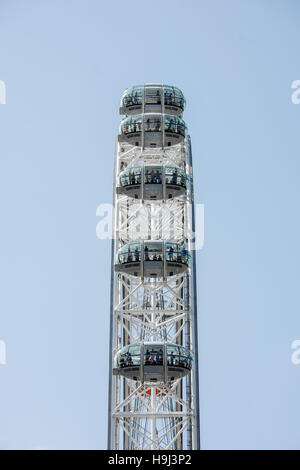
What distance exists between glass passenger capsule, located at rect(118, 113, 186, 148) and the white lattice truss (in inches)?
29.1

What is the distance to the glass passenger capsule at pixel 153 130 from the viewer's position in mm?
60312

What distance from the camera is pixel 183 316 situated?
54.8 m

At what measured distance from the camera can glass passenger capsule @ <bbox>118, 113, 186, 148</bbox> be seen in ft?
198

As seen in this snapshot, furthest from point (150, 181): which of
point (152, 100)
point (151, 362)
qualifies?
point (151, 362)

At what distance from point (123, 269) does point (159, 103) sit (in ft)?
41.6

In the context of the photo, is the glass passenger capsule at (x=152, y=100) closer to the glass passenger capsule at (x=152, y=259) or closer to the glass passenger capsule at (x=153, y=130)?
the glass passenger capsule at (x=153, y=130)

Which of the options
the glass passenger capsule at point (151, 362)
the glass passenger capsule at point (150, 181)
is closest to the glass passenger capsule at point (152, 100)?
the glass passenger capsule at point (150, 181)

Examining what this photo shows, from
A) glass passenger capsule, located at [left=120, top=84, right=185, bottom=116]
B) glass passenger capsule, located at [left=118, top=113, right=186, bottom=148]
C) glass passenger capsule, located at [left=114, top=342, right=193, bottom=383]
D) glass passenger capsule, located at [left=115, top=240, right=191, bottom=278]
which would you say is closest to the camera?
glass passenger capsule, located at [left=114, top=342, right=193, bottom=383]

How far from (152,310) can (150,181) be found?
775 centimetres

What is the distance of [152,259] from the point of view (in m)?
54.4

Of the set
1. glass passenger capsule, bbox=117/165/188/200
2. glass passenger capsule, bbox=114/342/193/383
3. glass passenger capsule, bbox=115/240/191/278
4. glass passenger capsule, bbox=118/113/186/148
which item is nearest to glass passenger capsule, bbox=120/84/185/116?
glass passenger capsule, bbox=118/113/186/148

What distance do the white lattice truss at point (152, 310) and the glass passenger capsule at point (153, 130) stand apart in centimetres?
74

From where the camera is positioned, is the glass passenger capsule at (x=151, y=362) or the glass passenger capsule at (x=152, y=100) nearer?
the glass passenger capsule at (x=151, y=362)

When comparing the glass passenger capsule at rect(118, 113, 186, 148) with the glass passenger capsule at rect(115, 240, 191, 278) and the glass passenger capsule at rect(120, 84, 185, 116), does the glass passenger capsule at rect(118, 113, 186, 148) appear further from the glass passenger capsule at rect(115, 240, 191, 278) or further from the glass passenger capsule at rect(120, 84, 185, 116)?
the glass passenger capsule at rect(115, 240, 191, 278)
